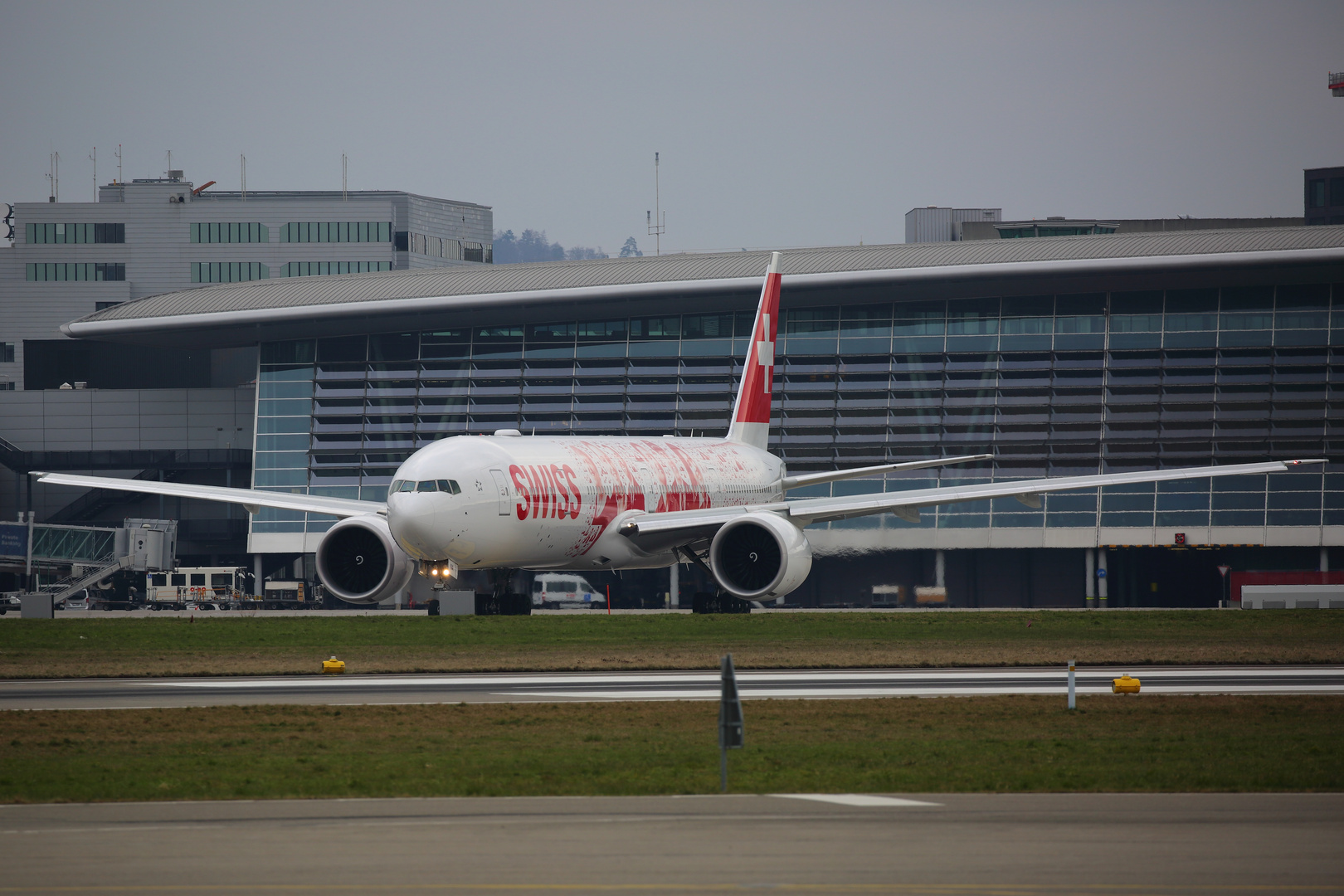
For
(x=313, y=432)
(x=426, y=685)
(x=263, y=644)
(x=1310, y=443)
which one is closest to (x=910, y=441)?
(x=1310, y=443)

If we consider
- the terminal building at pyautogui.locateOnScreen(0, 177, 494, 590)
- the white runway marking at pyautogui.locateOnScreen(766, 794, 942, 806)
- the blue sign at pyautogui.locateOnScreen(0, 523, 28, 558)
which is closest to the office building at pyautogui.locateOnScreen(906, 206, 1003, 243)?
the terminal building at pyautogui.locateOnScreen(0, 177, 494, 590)

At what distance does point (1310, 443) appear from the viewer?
75.9 metres

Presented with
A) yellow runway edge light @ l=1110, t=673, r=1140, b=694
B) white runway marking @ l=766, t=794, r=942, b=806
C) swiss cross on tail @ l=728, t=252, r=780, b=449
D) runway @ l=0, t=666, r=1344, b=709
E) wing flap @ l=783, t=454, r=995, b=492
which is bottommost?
runway @ l=0, t=666, r=1344, b=709

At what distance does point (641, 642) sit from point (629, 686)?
1007 cm

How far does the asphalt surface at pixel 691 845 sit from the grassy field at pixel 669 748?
0.82 metres

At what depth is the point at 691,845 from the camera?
12.2 metres

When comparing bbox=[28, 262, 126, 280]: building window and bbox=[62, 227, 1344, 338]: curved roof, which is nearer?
bbox=[62, 227, 1344, 338]: curved roof

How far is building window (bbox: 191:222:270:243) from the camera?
440ft

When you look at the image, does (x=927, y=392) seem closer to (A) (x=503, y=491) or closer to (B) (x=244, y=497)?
(B) (x=244, y=497)

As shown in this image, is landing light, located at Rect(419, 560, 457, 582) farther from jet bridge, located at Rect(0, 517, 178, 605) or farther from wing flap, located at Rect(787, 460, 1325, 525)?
jet bridge, located at Rect(0, 517, 178, 605)

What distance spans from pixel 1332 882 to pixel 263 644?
29.2m

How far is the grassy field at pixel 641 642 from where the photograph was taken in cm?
3135

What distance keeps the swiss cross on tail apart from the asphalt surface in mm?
42904

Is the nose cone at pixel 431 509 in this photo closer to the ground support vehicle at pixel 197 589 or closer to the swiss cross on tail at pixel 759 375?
the swiss cross on tail at pixel 759 375
